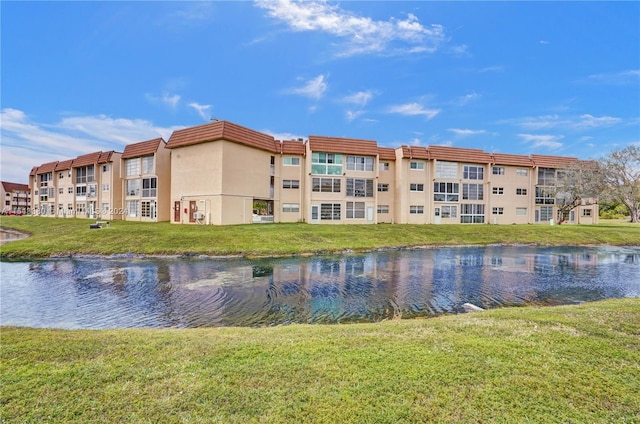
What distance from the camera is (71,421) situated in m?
3.42

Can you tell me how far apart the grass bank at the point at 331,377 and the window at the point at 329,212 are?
35.0m

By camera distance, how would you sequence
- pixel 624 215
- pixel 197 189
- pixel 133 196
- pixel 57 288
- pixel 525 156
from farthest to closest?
pixel 624 215
pixel 525 156
pixel 133 196
pixel 197 189
pixel 57 288

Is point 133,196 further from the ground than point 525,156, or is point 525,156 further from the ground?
point 525,156

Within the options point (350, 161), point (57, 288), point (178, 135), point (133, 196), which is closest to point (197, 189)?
point (178, 135)

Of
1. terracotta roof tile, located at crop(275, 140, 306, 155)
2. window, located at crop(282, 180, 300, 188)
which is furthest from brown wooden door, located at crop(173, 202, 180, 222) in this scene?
terracotta roof tile, located at crop(275, 140, 306, 155)

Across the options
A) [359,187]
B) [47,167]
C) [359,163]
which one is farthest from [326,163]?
[47,167]

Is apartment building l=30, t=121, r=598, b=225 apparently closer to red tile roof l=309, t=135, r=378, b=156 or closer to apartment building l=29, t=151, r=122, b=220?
red tile roof l=309, t=135, r=378, b=156

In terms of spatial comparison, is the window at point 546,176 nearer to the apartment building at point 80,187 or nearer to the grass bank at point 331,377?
the grass bank at point 331,377

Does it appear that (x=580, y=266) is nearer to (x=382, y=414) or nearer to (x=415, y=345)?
(x=415, y=345)

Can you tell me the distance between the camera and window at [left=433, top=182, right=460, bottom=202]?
46062 mm

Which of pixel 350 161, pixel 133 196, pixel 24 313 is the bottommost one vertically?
pixel 24 313

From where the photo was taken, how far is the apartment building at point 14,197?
92.3 metres

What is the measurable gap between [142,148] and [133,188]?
6.27 metres

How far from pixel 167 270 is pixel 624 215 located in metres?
114
